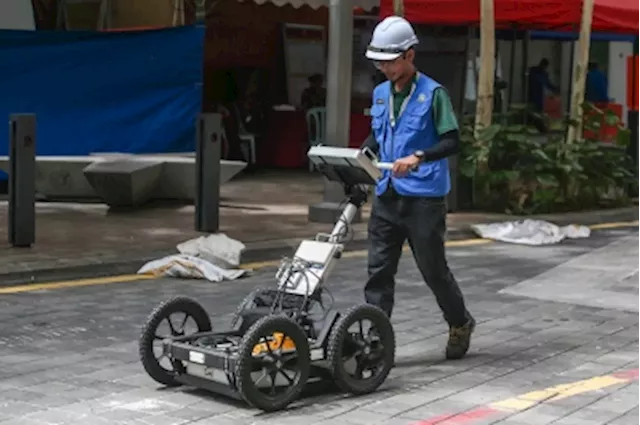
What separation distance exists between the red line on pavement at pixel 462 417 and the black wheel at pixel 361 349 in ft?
1.67

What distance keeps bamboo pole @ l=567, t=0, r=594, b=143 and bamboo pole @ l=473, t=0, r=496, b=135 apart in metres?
1.10

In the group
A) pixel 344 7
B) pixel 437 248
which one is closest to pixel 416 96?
pixel 437 248

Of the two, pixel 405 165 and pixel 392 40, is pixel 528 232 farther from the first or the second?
A: pixel 405 165

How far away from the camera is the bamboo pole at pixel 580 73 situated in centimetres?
1447

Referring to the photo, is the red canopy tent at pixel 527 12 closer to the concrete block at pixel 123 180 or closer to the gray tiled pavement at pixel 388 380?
the concrete block at pixel 123 180

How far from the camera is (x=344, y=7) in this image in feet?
44.0

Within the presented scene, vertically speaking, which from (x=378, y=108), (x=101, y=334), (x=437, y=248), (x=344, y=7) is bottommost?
(x=101, y=334)

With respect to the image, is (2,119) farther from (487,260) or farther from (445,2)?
(487,260)

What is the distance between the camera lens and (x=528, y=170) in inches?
585

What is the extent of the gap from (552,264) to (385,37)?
520 centimetres

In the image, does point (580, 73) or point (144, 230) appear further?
point (580, 73)

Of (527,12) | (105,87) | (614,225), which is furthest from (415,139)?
(105,87)

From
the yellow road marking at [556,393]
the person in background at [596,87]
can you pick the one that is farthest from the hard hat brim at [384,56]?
the person in background at [596,87]

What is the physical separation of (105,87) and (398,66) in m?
8.85
